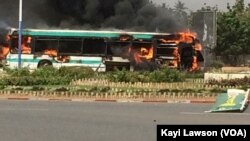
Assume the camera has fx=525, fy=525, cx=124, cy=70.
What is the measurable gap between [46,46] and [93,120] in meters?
17.7

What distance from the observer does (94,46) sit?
27.6 meters

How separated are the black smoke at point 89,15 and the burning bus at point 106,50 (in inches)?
295

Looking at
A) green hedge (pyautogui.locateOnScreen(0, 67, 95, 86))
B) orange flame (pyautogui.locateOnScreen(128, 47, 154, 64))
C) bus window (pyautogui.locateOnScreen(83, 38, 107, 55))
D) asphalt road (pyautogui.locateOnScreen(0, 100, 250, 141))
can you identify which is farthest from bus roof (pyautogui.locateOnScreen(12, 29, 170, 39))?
asphalt road (pyautogui.locateOnScreen(0, 100, 250, 141))

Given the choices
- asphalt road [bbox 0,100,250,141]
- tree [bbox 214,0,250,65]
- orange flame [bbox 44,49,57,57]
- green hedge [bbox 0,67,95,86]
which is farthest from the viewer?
tree [bbox 214,0,250,65]

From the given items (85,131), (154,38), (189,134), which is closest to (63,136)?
(85,131)

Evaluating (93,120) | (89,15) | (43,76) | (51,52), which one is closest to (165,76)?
(43,76)

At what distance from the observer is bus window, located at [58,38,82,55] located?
27688 mm

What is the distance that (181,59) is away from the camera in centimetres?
2745

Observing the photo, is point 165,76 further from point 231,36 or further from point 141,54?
point 231,36

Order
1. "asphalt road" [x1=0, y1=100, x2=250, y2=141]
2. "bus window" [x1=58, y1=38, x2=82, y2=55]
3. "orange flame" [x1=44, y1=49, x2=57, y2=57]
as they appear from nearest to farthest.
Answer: "asphalt road" [x1=0, y1=100, x2=250, y2=141]
"bus window" [x1=58, y1=38, x2=82, y2=55]
"orange flame" [x1=44, y1=49, x2=57, y2=57]

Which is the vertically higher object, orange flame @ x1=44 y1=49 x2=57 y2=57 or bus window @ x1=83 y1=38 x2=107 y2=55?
bus window @ x1=83 y1=38 x2=107 y2=55

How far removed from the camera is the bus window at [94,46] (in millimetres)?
27438

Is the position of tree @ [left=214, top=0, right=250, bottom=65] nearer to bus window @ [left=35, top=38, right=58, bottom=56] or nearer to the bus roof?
the bus roof

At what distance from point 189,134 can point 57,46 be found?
22.8m
